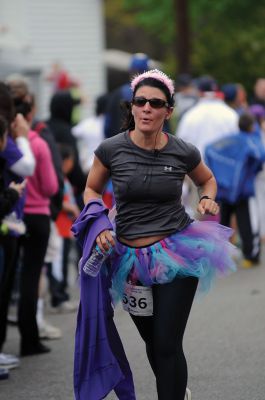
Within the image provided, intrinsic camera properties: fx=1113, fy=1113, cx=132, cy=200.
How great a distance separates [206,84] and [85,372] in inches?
327

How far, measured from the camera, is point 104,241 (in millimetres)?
5848

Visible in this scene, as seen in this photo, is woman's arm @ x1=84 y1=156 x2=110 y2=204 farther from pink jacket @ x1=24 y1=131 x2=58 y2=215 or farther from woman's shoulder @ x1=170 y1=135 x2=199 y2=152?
pink jacket @ x1=24 y1=131 x2=58 y2=215

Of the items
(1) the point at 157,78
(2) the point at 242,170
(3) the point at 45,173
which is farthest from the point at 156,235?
(2) the point at 242,170

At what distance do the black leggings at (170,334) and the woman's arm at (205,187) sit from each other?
42 centimetres

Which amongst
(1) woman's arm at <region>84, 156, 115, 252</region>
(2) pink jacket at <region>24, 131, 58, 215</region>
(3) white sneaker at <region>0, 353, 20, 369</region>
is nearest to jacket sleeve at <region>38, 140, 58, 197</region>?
(2) pink jacket at <region>24, 131, 58, 215</region>

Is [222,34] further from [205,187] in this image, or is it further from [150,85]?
[150,85]

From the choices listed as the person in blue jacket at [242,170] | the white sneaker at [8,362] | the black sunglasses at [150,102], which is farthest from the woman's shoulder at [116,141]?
the person in blue jacket at [242,170]

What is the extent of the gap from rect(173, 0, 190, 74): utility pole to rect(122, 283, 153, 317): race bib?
21.4m

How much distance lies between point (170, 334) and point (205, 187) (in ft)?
Answer: 3.02

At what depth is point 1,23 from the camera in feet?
86.0

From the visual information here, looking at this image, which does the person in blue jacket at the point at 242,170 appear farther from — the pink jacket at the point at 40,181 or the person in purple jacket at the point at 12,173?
the person in purple jacket at the point at 12,173

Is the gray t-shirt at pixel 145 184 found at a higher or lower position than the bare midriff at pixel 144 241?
higher

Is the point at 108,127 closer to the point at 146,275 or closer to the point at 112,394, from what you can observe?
the point at 112,394

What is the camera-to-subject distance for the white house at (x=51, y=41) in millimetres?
25891
